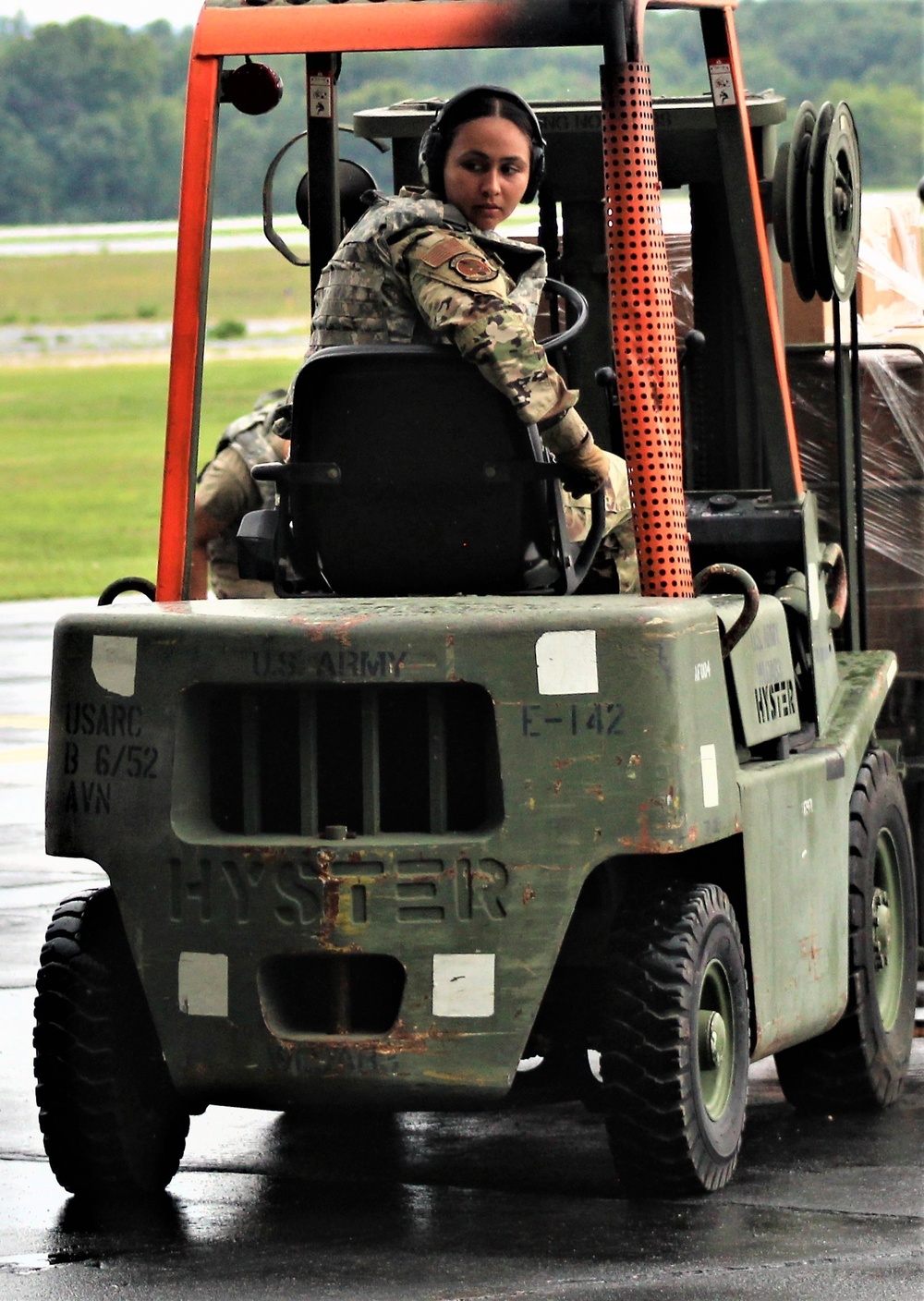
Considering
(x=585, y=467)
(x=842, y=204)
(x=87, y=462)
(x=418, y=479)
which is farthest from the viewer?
(x=87, y=462)

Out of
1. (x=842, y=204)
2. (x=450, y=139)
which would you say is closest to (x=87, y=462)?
(x=842, y=204)

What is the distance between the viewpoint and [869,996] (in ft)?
20.8

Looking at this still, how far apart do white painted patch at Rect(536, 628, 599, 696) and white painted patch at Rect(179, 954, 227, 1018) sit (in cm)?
83

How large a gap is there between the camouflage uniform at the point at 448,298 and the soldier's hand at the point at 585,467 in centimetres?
2

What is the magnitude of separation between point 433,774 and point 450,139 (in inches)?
49.7

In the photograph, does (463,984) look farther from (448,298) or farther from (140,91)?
(140,91)

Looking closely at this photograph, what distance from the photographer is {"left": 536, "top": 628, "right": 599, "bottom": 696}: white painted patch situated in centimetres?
505

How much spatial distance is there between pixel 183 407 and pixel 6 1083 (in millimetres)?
2013

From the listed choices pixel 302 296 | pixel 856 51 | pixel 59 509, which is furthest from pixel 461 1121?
pixel 302 296

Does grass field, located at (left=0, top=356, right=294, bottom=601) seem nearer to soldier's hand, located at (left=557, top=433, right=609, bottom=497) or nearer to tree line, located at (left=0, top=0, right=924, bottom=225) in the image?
tree line, located at (left=0, top=0, right=924, bottom=225)

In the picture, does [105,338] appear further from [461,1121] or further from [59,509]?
[461,1121]

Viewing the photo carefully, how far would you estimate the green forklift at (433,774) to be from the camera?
16.6 feet

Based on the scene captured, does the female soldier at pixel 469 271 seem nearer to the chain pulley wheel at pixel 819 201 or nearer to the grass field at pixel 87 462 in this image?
the chain pulley wheel at pixel 819 201

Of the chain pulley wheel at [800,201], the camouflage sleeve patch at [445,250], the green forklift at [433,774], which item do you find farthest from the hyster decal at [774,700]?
the camouflage sleeve patch at [445,250]
